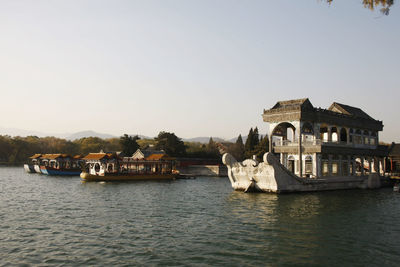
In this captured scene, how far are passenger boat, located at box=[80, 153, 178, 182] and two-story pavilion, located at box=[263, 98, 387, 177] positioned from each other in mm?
22963

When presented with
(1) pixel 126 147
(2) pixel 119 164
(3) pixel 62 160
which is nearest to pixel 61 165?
(3) pixel 62 160

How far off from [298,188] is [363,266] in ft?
66.2

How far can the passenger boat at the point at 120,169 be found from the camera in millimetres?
52391

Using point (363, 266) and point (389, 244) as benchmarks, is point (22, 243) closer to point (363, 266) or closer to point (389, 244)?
point (363, 266)

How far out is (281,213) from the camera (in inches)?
882

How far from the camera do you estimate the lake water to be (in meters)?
13.3

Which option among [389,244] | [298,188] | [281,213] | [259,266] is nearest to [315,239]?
[389,244]

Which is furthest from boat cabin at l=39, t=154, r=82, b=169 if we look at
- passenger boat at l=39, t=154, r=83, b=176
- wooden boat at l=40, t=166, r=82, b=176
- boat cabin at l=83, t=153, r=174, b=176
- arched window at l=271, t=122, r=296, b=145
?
arched window at l=271, t=122, r=296, b=145

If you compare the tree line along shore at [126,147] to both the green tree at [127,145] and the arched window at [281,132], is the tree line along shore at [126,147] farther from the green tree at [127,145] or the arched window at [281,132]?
the arched window at [281,132]

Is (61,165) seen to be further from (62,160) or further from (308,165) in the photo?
(308,165)

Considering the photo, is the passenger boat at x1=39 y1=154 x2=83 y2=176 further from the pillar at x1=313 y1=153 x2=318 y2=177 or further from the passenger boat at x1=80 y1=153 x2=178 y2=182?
the pillar at x1=313 y1=153 x2=318 y2=177

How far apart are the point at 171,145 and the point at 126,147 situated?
10434mm

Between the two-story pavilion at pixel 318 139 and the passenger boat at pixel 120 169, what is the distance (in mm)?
22963

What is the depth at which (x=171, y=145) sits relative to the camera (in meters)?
79.0
